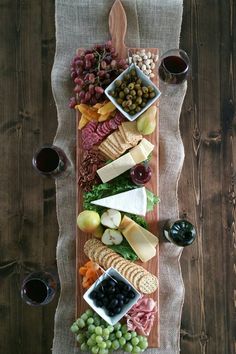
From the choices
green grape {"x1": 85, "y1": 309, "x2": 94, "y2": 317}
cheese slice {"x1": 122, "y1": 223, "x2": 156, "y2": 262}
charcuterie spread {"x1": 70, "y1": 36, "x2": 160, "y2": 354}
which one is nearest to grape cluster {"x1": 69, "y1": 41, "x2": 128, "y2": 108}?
charcuterie spread {"x1": 70, "y1": 36, "x2": 160, "y2": 354}

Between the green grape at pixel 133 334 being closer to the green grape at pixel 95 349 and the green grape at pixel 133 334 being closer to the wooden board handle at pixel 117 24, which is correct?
the green grape at pixel 95 349

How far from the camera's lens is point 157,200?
59.7 inches

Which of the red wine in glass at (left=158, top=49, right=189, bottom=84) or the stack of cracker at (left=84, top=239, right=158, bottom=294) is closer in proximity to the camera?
the stack of cracker at (left=84, top=239, right=158, bottom=294)

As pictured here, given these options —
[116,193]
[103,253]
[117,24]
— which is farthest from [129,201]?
[117,24]

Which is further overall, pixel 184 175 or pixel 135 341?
pixel 184 175

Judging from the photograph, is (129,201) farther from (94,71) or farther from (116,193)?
(94,71)

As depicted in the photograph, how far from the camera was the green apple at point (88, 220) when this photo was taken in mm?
1470

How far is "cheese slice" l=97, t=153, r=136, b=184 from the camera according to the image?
59.1 inches

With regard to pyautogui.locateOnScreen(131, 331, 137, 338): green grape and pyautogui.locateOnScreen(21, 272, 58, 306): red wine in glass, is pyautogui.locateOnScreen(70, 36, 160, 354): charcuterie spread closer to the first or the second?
pyautogui.locateOnScreen(131, 331, 137, 338): green grape

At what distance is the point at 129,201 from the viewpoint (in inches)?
58.4

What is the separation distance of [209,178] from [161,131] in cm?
29

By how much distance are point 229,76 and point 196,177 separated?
1.41ft

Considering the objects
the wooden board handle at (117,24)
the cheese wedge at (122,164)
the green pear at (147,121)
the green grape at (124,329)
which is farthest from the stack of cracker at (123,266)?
the wooden board handle at (117,24)

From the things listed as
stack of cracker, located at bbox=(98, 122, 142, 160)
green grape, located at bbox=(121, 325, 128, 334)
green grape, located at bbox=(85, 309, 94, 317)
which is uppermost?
stack of cracker, located at bbox=(98, 122, 142, 160)
